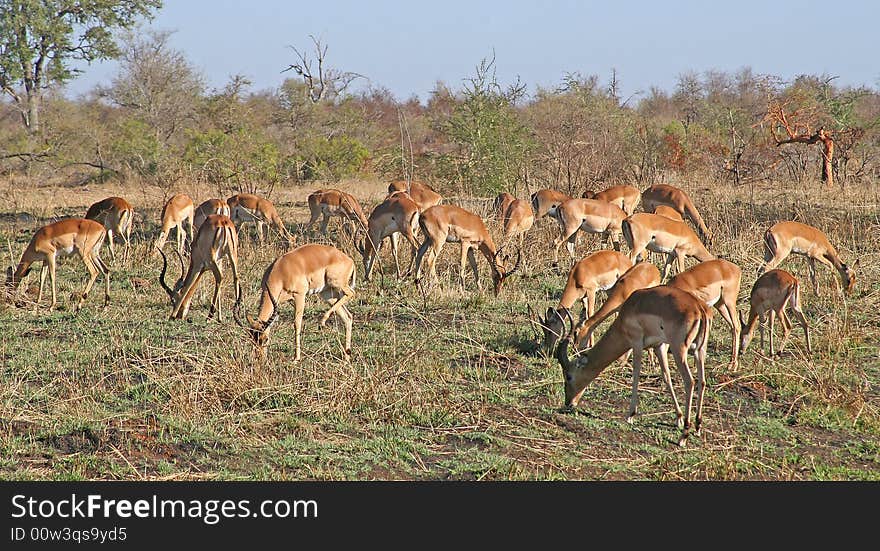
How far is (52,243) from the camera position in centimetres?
975

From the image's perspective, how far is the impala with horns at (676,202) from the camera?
12.5 metres

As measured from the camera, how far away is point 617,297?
734 centimetres

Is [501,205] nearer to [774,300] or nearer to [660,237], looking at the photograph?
[660,237]

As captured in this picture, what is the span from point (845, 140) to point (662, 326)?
1530 cm

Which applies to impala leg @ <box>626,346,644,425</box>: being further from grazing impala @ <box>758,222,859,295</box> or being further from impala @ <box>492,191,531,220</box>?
impala @ <box>492,191,531,220</box>

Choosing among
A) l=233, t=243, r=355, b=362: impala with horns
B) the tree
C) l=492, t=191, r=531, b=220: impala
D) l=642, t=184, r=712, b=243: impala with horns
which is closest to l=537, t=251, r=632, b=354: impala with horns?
l=233, t=243, r=355, b=362: impala with horns

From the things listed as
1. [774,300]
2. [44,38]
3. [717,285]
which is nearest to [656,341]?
[717,285]

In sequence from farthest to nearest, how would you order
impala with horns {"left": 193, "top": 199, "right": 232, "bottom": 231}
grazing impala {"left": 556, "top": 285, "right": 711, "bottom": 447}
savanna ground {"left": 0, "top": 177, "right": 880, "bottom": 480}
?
1. impala with horns {"left": 193, "top": 199, "right": 232, "bottom": 231}
2. grazing impala {"left": 556, "top": 285, "right": 711, "bottom": 447}
3. savanna ground {"left": 0, "top": 177, "right": 880, "bottom": 480}

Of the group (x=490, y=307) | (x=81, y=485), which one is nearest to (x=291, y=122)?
(x=490, y=307)

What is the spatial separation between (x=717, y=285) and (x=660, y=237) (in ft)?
9.16

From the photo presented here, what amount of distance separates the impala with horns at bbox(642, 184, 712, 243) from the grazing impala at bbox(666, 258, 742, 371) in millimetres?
4778

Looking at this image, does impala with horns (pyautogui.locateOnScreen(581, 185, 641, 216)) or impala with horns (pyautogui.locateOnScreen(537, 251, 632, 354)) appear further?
impala with horns (pyautogui.locateOnScreen(581, 185, 641, 216))

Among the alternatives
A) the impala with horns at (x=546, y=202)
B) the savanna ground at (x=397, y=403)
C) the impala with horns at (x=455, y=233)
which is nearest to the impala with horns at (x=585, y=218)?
the impala with horns at (x=455, y=233)

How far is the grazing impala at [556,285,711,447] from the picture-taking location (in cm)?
571
